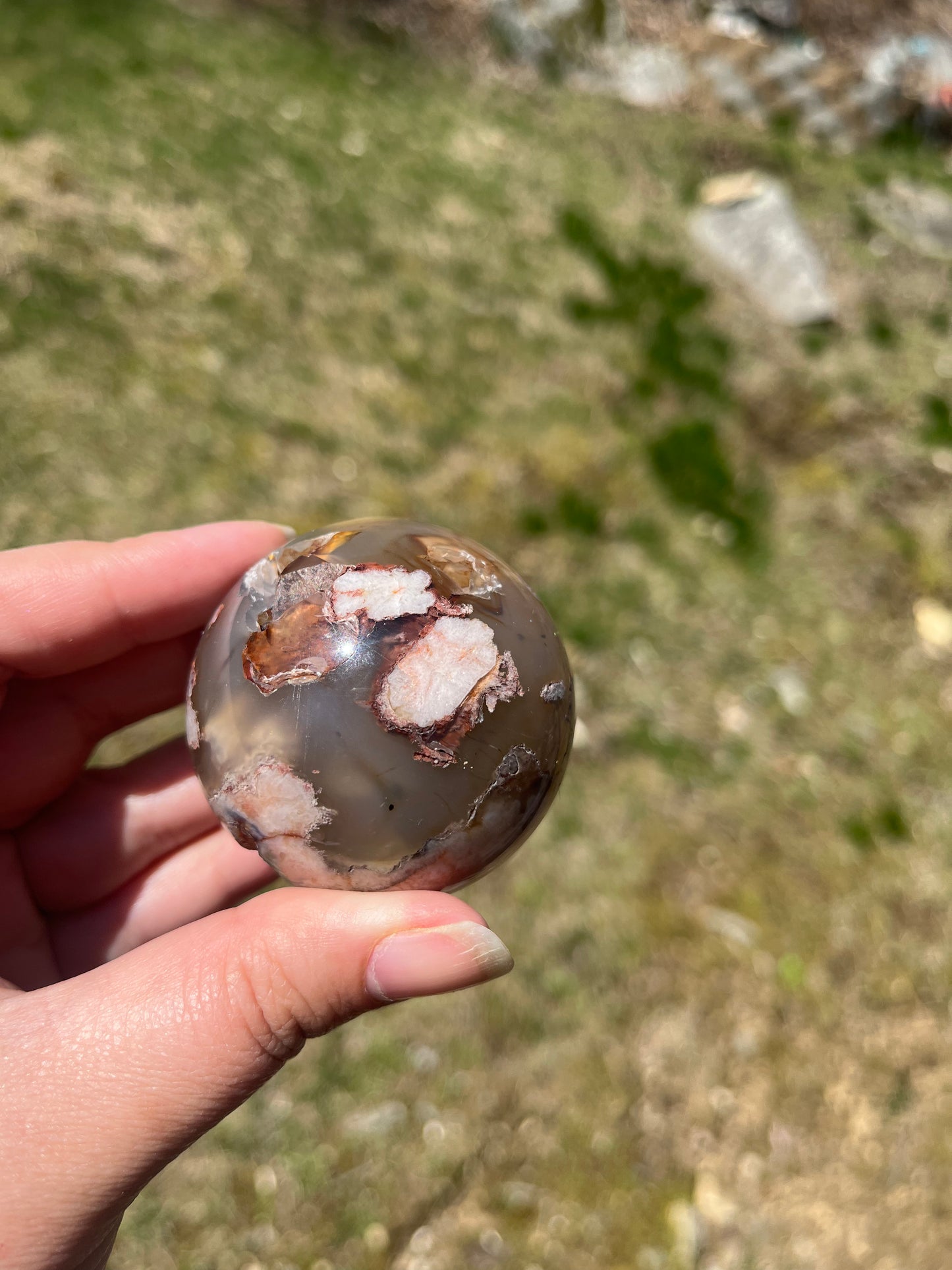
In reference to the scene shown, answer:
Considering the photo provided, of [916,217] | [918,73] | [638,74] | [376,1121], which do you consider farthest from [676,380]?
[918,73]

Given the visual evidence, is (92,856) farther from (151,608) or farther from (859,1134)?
(859,1134)

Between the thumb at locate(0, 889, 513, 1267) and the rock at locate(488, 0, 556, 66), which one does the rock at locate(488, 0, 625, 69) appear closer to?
the rock at locate(488, 0, 556, 66)

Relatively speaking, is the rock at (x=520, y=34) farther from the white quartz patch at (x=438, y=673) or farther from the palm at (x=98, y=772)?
the white quartz patch at (x=438, y=673)

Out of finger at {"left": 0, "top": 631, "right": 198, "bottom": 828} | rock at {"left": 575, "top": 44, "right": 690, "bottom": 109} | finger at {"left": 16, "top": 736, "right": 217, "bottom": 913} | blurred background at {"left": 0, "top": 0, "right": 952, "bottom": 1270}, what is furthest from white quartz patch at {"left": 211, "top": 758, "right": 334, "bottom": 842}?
rock at {"left": 575, "top": 44, "right": 690, "bottom": 109}

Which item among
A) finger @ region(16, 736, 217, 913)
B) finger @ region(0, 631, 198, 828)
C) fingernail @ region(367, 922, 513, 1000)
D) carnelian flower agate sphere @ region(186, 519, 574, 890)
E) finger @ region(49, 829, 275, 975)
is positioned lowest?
finger @ region(49, 829, 275, 975)

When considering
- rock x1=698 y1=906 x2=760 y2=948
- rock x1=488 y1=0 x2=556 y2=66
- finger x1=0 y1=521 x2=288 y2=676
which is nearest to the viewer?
finger x1=0 y1=521 x2=288 y2=676

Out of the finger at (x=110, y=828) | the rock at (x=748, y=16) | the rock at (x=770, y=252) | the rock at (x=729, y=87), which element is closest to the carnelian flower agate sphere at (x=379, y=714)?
the finger at (x=110, y=828)

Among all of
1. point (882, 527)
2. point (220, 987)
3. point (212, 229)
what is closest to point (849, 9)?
point (882, 527)

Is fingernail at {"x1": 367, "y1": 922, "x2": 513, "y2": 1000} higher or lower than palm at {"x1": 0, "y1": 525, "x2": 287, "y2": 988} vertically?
higher
